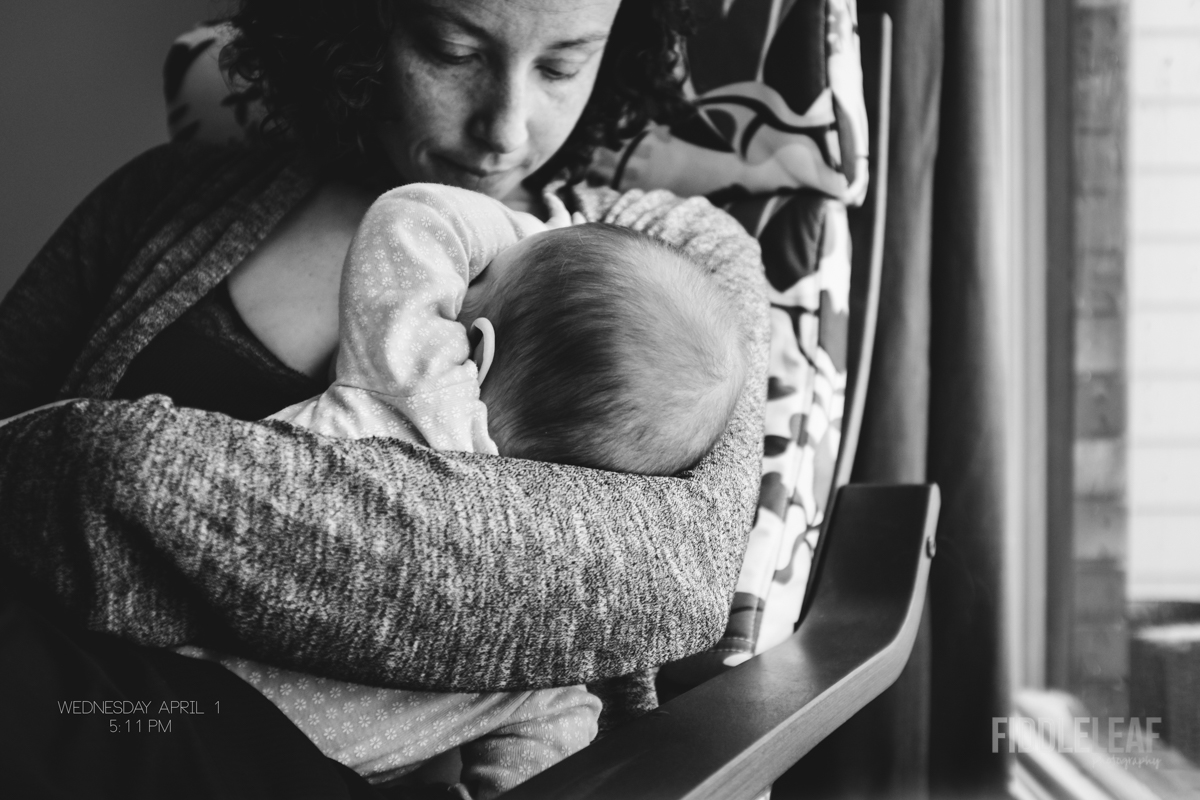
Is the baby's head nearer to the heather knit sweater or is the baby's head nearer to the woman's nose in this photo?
the heather knit sweater

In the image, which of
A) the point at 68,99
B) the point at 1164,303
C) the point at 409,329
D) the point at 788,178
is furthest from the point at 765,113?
the point at 68,99

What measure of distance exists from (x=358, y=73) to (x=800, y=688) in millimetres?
776

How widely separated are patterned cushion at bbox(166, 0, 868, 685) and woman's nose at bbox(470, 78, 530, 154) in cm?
28

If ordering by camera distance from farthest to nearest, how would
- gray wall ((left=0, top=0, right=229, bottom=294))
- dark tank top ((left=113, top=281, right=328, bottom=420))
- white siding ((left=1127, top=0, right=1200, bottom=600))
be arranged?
gray wall ((left=0, top=0, right=229, bottom=294)), white siding ((left=1127, top=0, right=1200, bottom=600)), dark tank top ((left=113, top=281, right=328, bottom=420))

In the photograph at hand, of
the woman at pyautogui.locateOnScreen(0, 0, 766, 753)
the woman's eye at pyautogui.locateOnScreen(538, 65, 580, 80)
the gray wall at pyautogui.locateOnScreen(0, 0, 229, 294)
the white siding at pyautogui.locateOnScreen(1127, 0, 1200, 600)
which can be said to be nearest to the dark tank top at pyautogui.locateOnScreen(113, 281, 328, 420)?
the woman at pyautogui.locateOnScreen(0, 0, 766, 753)

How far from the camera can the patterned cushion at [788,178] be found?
1033 mm

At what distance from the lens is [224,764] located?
0.50m

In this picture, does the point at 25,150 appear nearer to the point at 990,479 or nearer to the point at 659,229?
the point at 659,229

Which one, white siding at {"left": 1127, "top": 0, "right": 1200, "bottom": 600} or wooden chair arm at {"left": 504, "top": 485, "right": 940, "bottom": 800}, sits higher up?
white siding at {"left": 1127, "top": 0, "right": 1200, "bottom": 600}

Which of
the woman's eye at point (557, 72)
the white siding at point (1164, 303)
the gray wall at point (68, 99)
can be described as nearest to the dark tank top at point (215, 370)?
the woman's eye at point (557, 72)

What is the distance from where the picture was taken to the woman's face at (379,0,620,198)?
2.89 feet

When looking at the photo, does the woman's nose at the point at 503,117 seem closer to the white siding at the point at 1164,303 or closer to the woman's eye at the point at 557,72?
the woman's eye at the point at 557,72

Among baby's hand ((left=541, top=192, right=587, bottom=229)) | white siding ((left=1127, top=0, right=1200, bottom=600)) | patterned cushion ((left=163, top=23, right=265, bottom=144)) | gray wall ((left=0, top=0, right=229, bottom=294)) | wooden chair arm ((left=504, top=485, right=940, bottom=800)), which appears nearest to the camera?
wooden chair arm ((left=504, top=485, right=940, bottom=800))

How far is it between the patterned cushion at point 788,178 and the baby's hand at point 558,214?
174 mm
